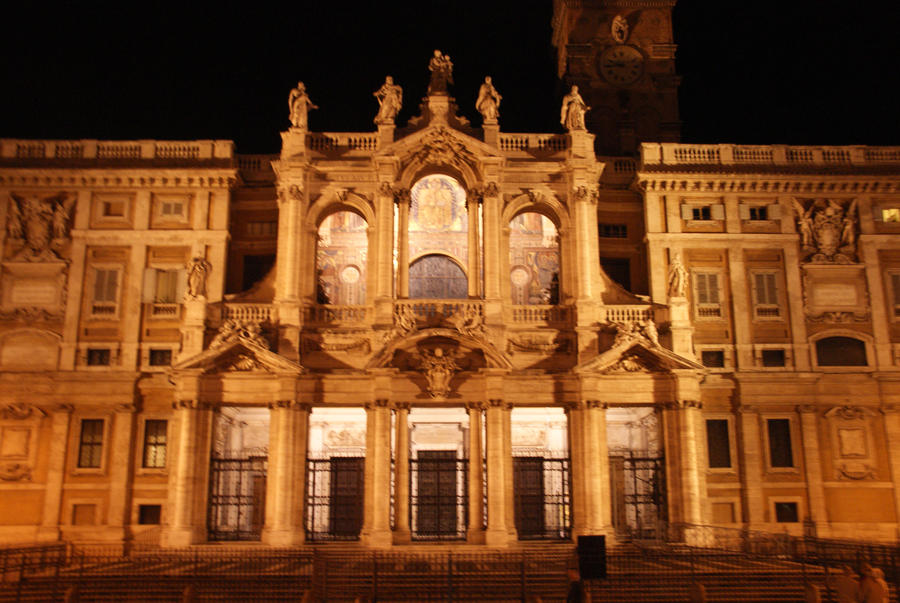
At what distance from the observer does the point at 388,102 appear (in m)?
36.0

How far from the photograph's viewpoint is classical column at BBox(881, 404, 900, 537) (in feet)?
111

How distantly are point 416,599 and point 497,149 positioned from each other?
62.4 ft

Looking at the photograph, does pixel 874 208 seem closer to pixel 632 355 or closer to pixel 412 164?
pixel 632 355

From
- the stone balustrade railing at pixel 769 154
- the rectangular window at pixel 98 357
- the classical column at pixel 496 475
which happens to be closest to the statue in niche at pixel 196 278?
the rectangular window at pixel 98 357

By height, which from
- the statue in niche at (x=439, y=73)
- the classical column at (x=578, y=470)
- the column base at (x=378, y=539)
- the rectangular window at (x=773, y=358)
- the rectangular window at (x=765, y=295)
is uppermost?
the statue in niche at (x=439, y=73)

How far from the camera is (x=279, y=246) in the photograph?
3441cm

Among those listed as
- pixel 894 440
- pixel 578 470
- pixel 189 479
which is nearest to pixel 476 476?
pixel 578 470

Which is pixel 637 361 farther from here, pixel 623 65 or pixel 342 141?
pixel 623 65

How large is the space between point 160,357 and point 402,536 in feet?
40.7

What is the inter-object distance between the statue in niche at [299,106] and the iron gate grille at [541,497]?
16495mm

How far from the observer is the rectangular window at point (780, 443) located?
34.2 metres

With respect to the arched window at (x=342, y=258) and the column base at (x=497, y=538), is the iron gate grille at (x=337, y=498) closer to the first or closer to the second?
the column base at (x=497, y=538)

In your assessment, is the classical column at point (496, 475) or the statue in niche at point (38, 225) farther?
the statue in niche at point (38, 225)

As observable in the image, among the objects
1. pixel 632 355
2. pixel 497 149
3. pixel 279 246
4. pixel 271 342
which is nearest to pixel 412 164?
pixel 497 149
